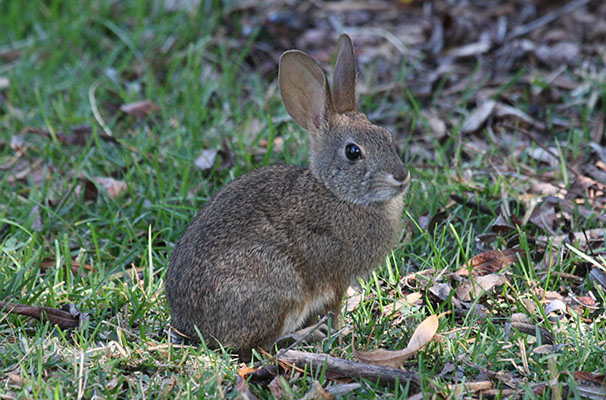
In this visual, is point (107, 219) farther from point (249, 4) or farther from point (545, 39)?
point (545, 39)

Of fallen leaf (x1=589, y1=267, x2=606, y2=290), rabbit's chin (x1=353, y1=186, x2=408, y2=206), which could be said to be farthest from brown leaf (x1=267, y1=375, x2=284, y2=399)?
fallen leaf (x1=589, y1=267, x2=606, y2=290)

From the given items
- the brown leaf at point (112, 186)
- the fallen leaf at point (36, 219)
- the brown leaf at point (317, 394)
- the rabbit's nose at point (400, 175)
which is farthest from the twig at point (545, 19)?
the brown leaf at point (317, 394)

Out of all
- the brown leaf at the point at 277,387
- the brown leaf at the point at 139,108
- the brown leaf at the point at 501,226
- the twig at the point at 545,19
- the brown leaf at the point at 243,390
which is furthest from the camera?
the twig at the point at 545,19

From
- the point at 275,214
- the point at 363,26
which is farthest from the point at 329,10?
the point at 275,214

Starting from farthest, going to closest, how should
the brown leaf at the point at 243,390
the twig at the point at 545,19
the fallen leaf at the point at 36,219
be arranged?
the twig at the point at 545,19 → the fallen leaf at the point at 36,219 → the brown leaf at the point at 243,390

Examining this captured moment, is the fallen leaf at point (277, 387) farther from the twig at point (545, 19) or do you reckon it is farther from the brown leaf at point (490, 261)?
the twig at point (545, 19)

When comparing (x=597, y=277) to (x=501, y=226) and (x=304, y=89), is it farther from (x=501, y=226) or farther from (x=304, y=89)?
(x=304, y=89)

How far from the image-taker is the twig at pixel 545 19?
8914 millimetres

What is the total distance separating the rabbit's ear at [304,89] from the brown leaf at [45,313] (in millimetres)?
1925

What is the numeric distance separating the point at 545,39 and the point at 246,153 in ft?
12.8

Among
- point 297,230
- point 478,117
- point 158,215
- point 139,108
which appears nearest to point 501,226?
point 297,230

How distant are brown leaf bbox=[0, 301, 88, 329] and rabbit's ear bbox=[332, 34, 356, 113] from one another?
216 centimetres

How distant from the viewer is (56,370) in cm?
442

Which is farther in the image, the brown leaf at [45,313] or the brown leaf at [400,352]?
the brown leaf at [45,313]
